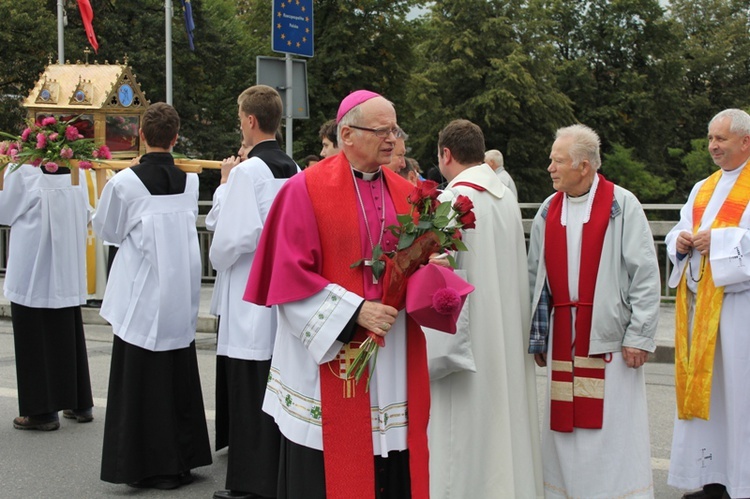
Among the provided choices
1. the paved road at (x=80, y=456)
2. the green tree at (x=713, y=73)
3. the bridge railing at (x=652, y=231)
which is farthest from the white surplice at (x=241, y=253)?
the green tree at (x=713, y=73)

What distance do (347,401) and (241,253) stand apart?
1.75m

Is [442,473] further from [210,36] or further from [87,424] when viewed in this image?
[210,36]

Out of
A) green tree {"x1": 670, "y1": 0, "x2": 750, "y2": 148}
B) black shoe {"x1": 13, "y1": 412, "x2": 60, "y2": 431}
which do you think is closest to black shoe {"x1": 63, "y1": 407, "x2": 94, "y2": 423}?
black shoe {"x1": 13, "y1": 412, "x2": 60, "y2": 431}

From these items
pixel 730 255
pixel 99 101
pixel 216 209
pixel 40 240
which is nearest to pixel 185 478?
pixel 216 209

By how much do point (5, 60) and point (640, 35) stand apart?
27.5m

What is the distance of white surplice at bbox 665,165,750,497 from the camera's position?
5.23 metres

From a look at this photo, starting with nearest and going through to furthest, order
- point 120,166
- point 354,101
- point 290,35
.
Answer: point 354,101 → point 120,166 → point 290,35

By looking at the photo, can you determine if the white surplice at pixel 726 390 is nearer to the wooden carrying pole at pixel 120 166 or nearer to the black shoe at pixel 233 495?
the black shoe at pixel 233 495

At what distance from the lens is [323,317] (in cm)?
377

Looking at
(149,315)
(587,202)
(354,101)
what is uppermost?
(354,101)

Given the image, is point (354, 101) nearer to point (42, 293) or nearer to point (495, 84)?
point (42, 293)

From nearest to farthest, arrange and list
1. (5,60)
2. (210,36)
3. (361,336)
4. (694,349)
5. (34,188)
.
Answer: (361,336)
(694,349)
(34,188)
(5,60)
(210,36)

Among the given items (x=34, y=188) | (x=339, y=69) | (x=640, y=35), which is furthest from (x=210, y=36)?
(x=34, y=188)

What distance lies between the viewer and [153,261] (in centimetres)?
571
